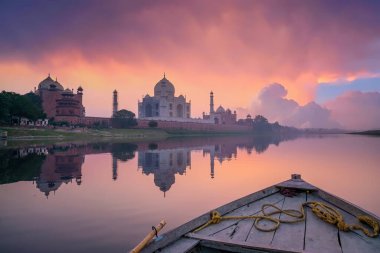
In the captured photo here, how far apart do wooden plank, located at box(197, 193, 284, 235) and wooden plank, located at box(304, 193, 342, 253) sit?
3.02ft

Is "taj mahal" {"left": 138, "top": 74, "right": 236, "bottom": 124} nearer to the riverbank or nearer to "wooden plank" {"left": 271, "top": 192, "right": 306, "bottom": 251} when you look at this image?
the riverbank

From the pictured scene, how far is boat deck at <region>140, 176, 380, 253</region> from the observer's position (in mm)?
3799

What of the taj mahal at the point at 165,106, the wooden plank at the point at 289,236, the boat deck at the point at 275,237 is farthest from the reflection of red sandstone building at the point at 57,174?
the taj mahal at the point at 165,106

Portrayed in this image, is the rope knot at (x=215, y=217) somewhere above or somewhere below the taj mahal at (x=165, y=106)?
below

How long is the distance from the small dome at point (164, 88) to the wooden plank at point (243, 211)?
3062 inches

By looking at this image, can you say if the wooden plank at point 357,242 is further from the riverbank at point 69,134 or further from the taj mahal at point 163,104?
the taj mahal at point 163,104

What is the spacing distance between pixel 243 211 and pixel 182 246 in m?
1.90

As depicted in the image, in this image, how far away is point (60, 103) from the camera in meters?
59.0

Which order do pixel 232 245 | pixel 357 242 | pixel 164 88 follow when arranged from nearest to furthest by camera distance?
pixel 232 245, pixel 357 242, pixel 164 88

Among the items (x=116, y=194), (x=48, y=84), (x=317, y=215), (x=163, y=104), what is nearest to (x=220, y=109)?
(x=163, y=104)

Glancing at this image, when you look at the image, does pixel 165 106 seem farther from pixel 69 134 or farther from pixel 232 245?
pixel 232 245

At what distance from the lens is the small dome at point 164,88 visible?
83562mm

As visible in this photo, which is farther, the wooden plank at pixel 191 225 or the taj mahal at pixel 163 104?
the taj mahal at pixel 163 104

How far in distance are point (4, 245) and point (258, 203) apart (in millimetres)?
4844
